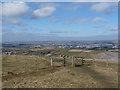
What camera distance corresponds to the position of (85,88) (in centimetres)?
1825

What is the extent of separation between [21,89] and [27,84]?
5.90 feet

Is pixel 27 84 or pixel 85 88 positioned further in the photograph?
pixel 27 84

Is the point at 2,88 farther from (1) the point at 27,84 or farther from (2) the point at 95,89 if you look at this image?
(2) the point at 95,89

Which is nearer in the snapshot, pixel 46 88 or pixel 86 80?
pixel 46 88

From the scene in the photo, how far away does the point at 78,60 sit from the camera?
41469 millimetres

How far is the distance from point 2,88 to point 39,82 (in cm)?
346

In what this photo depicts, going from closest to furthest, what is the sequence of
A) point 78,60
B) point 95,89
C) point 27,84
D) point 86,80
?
point 95,89, point 27,84, point 86,80, point 78,60

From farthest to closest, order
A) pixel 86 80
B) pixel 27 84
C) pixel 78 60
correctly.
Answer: pixel 78 60 → pixel 86 80 → pixel 27 84

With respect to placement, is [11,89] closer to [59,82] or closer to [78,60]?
[59,82]

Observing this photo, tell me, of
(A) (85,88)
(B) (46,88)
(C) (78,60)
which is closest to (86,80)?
(A) (85,88)

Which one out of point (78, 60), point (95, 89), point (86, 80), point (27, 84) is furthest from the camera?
point (78, 60)

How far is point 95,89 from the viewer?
18.0 meters

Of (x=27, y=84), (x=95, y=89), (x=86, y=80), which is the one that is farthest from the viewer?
(x=86, y=80)

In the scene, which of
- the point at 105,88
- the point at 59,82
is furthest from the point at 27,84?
the point at 105,88
